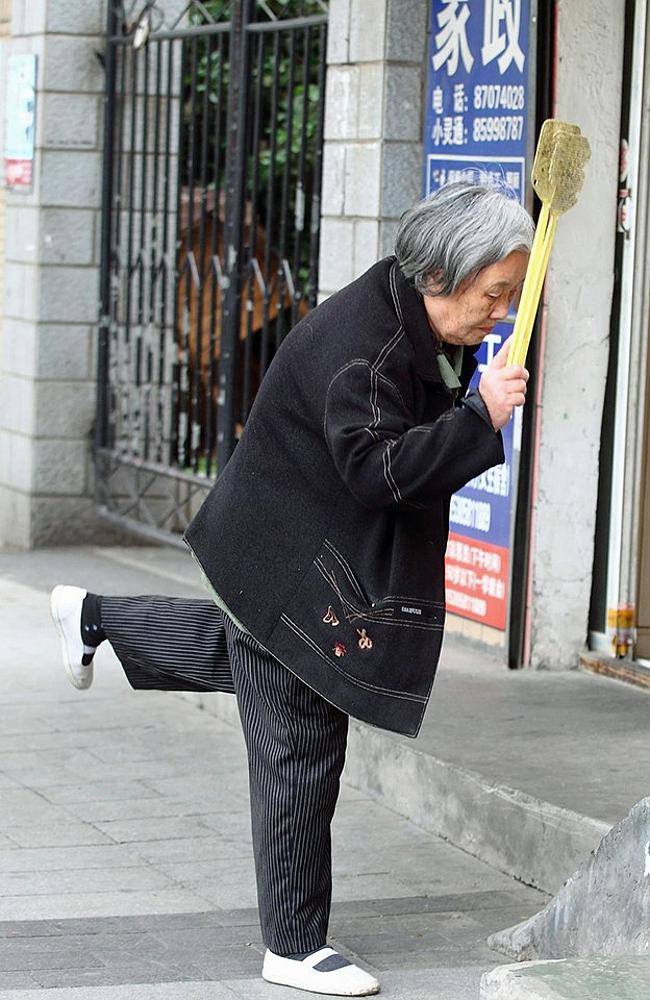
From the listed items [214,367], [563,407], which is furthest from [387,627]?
[214,367]

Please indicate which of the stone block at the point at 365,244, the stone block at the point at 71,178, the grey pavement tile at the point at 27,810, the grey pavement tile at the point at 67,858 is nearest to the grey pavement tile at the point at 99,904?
the grey pavement tile at the point at 67,858

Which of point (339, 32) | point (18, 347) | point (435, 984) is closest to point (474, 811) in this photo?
point (435, 984)

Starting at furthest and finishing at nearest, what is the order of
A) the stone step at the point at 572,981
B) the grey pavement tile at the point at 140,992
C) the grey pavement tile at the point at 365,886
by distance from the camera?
the grey pavement tile at the point at 365,886
the grey pavement tile at the point at 140,992
the stone step at the point at 572,981

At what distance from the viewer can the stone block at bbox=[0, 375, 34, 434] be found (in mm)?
9609

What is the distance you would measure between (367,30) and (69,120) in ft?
10.3

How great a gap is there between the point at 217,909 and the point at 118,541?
5469 millimetres

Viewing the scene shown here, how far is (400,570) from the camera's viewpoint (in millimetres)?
3732

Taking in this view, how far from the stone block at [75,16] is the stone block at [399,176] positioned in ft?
10.6

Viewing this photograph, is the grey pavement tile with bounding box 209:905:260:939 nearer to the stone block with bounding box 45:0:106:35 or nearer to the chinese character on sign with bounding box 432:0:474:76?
the chinese character on sign with bounding box 432:0:474:76

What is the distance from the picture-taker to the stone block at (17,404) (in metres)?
9.61

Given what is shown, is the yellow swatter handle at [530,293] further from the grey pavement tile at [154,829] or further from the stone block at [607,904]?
the grey pavement tile at [154,829]

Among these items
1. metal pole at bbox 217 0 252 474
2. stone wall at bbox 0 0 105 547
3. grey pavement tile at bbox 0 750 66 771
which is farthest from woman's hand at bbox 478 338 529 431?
stone wall at bbox 0 0 105 547

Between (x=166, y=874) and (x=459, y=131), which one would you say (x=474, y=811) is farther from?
(x=459, y=131)

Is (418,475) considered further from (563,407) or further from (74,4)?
(74,4)
